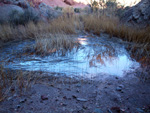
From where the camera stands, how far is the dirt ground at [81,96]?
7.35ft

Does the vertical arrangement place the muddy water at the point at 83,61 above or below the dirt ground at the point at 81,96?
above

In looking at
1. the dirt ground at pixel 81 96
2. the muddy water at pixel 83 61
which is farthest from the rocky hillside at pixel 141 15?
the dirt ground at pixel 81 96

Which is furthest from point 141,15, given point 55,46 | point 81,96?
point 81,96

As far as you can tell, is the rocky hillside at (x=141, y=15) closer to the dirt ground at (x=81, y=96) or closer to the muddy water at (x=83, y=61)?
the muddy water at (x=83, y=61)

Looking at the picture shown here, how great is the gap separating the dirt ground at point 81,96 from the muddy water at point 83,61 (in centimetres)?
52

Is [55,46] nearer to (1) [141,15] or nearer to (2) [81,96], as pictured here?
(2) [81,96]

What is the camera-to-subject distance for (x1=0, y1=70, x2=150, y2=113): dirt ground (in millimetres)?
2241

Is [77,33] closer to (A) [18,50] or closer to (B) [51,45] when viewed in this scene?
(B) [51,45]

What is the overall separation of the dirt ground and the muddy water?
52 cm

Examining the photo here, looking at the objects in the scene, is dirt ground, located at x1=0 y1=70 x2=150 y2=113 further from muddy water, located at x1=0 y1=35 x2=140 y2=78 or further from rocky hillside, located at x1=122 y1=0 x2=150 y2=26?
rocky hillside, located at x1=122 y1=0 x2=150 y2=26

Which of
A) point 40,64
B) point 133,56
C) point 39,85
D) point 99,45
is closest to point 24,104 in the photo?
point 39,85

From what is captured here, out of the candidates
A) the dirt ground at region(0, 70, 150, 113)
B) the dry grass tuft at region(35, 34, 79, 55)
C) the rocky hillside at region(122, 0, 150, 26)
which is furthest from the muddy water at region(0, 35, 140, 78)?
the rocky hillside at region(122, 0, 150, 26)

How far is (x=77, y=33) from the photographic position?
816 centimetres

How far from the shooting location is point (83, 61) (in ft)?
15.4
